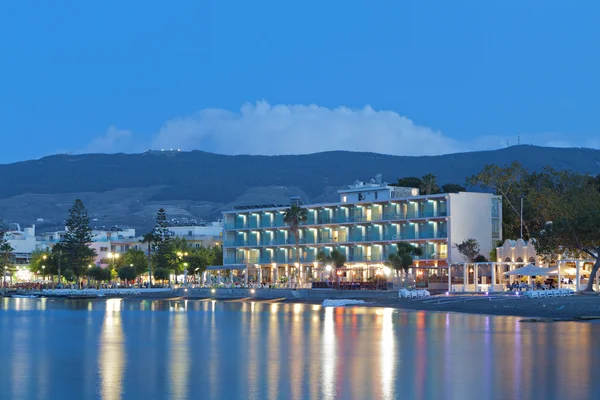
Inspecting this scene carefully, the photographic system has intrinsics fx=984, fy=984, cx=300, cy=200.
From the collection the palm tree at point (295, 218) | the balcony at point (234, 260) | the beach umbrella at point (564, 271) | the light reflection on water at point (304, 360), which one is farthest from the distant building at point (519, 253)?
the balcony at point (234, 260)

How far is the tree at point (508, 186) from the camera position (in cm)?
10719

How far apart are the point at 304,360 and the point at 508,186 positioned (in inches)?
3158

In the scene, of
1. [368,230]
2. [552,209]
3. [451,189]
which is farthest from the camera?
[451,189]

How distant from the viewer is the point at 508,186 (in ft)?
363

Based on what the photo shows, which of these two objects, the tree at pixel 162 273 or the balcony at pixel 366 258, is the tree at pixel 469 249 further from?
the tree at pixel 162 273

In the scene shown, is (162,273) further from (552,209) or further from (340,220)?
(552,209)

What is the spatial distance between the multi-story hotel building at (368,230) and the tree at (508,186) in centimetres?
196

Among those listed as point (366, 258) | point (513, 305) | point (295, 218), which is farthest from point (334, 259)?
point (513, 305)

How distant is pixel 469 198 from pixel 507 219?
312 inches

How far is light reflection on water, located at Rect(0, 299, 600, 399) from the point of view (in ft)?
85.6

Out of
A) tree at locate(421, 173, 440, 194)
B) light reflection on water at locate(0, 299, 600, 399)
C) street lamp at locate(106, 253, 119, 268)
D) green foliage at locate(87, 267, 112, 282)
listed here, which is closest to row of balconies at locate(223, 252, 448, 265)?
tree at locate(421, 173, 440, 194)

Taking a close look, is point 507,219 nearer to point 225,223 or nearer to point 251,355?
point 225,223

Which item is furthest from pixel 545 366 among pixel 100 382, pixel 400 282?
pixel 400 282

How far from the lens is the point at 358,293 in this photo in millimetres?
92250
